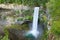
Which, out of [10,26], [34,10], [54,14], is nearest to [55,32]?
[54,14]

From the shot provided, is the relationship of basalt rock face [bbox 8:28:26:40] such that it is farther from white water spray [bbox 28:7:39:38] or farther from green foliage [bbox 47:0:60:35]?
green foliage [bbox 47:0:60:35]

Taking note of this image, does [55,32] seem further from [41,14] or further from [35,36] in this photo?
[41,14]

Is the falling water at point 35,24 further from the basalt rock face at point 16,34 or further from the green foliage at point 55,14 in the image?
the green foliage at point 55,14

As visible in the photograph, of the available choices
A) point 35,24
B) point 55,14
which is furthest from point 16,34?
point 55,14

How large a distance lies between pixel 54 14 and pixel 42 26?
1271mm

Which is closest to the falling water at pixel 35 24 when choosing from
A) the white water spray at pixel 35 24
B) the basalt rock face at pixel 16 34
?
the white water spray at pixel 35 24

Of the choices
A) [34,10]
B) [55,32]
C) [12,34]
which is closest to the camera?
[55,32]

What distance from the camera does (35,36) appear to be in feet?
17.1

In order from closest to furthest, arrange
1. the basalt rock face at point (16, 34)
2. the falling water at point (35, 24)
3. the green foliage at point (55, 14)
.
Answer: the green foliage at point (55, 14)
the basalt rock face at point (16, 34)
the falling water at point (35, 24)

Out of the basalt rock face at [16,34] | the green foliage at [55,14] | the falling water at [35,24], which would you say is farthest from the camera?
the falling water at [35,24]

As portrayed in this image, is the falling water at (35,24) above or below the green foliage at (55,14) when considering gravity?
below

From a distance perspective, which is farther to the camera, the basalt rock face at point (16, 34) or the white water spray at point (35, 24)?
the white water spray at point (35, 24)

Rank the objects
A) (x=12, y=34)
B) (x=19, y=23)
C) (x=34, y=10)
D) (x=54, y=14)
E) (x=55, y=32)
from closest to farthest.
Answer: (x=55, y=32)
(x=54, y=14)
(x=12, y=34)
(x=19, y=23)
(x=34, y=10)

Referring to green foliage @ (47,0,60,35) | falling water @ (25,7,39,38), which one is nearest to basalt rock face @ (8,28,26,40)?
falling water @ (25,7,39,38)
